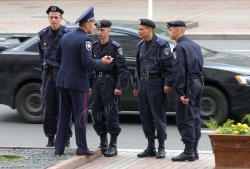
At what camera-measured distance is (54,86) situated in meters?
8.88

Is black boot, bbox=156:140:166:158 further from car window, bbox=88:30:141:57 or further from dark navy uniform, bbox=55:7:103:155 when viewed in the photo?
car window, bbox=88:30:141:57

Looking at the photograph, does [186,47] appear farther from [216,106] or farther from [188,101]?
[216,106]

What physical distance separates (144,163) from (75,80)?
4.36ft

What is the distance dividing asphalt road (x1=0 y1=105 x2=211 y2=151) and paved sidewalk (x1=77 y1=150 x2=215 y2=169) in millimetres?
944

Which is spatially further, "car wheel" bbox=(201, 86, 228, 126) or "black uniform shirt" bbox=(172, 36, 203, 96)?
"car wheel" bbox=(201, 86, 228, 126)

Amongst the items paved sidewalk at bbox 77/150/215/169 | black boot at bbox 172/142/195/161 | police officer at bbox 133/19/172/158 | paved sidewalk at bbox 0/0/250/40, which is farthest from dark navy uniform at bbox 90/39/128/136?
paved sidewalk at bbox 0/0/250/40

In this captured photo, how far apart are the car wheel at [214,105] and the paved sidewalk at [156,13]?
11976 millimetres

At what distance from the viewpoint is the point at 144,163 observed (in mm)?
8250

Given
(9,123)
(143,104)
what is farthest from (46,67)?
(9,123)

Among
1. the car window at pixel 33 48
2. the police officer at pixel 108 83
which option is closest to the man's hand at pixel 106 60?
the police officer at pixel 108 83

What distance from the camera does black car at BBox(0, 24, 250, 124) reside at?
34.4 ft

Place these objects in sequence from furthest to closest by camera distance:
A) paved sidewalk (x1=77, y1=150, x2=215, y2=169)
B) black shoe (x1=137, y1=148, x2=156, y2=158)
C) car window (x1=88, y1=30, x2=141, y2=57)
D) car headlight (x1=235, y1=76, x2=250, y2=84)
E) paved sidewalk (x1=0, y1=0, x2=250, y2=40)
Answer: paved sidewalk (x1=0, y1=0, x2=250, y2=40)
car window (x1=88, y1=30, x2=141, y2=57)
car headlight (x1=235, y1=76, x2=250, y2=84)
black shoe (x1=137, y1=148, x2=156, y2=158)
paved sidewalk (x1=77, y1=150, x2=215, y2=169)

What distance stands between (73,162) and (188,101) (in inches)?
61.8

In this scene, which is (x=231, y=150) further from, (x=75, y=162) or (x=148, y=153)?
(x=75, y=162)
